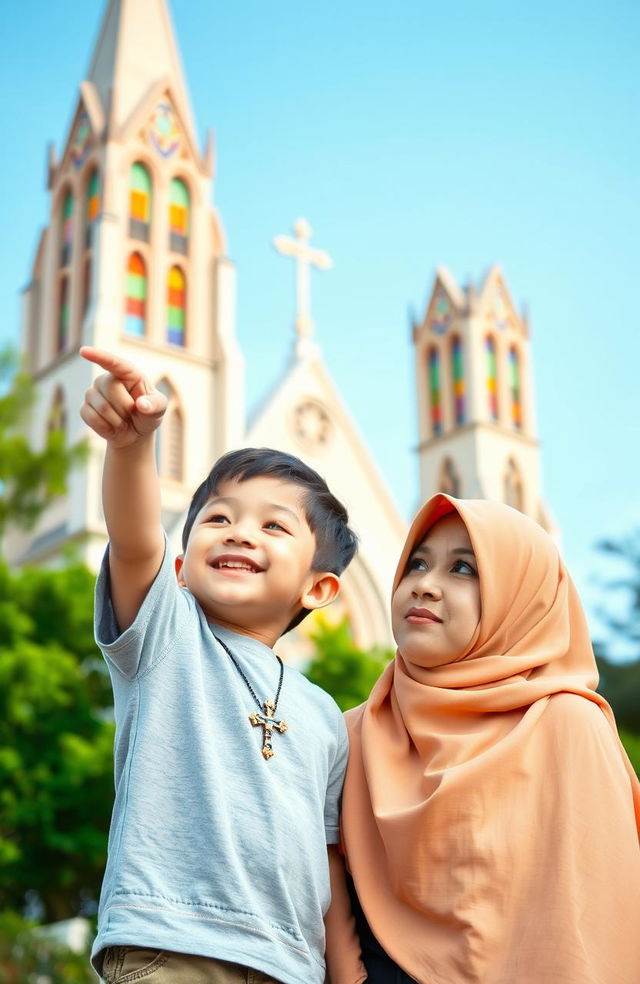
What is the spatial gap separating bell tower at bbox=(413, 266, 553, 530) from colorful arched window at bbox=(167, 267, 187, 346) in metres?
6.75

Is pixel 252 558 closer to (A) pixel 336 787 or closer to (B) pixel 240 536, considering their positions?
(B) pixel 240 536

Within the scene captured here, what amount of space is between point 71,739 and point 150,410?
40.4 ft

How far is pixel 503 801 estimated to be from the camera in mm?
2189

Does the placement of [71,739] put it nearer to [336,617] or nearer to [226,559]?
[336,617]

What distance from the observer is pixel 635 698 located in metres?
21.5

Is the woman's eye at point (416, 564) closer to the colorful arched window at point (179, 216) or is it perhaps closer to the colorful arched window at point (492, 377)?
the colorful arched window at point (179, 216)

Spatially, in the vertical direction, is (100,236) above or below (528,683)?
above

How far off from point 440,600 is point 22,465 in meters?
9.32

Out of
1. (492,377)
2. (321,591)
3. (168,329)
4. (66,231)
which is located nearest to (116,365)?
(321,591)

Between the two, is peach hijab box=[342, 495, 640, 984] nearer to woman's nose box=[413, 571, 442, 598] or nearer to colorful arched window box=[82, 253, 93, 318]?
woman's nose box=[413, 571, 442, 598]

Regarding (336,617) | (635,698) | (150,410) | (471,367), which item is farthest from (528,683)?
(471,367)

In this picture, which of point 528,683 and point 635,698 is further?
point 635,698

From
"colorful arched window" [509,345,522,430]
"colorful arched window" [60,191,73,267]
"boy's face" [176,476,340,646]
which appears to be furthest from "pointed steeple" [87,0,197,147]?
"boy's face" [176,476,340,646]

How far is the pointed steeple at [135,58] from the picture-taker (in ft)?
73.3
